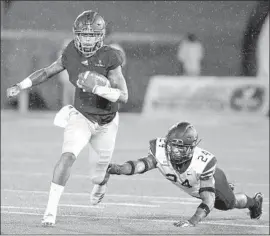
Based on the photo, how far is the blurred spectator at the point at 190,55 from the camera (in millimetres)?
19438

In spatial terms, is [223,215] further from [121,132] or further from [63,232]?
[121,132]

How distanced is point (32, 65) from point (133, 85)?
219cm

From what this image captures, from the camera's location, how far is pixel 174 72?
65.8 ft

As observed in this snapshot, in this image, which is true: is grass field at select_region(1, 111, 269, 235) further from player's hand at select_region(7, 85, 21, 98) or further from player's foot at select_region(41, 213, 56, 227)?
player's hand at select_region(7, 85, 21, 98)

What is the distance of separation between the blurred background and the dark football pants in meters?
10.6

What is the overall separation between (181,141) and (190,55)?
12.7 m

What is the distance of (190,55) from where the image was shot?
64.2 ft

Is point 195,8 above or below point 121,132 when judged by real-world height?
above

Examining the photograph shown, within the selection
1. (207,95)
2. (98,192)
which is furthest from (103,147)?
(207,95)

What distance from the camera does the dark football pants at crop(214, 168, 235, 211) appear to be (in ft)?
25.6

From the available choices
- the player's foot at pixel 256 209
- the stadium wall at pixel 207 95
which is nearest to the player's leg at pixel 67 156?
the player's foot at pixel 256 209

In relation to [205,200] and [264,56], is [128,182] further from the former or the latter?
[264,56]

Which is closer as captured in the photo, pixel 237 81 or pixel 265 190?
pixel 265 190

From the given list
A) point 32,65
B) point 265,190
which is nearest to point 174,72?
point 32,65
